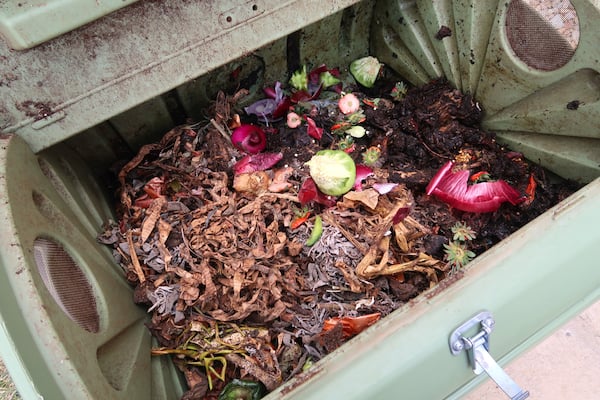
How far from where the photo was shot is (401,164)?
211 centimetres

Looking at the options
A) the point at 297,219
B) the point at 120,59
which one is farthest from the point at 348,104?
the point at 120,59

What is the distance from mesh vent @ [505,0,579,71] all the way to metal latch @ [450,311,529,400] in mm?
1120

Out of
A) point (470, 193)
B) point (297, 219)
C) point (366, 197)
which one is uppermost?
point (297, 219)

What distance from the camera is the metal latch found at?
1146mm

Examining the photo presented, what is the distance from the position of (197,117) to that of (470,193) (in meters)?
1.29

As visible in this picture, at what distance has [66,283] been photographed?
1394 millimetres

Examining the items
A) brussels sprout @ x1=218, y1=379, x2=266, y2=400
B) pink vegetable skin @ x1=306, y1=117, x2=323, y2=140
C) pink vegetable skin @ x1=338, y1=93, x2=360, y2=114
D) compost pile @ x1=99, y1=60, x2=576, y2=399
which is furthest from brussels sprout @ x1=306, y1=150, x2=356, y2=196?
brussels sprout @ x1=218, y1=379, x2=266, y2=400

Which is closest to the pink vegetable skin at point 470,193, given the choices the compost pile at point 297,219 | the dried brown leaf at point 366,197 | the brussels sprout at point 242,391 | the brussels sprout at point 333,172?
the compost pile at point 297,219

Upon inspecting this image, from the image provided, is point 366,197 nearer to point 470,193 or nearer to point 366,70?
point 470,193

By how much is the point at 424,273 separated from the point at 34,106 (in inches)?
58.8

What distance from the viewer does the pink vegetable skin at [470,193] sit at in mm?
1874

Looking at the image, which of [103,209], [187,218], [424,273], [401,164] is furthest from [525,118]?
[103,209]

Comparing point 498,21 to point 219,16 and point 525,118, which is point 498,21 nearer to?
point 525,118

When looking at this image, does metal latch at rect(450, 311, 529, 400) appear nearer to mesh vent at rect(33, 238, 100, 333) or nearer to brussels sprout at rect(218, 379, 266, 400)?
brussels sprout at rect(218, 379, 266, 400)
